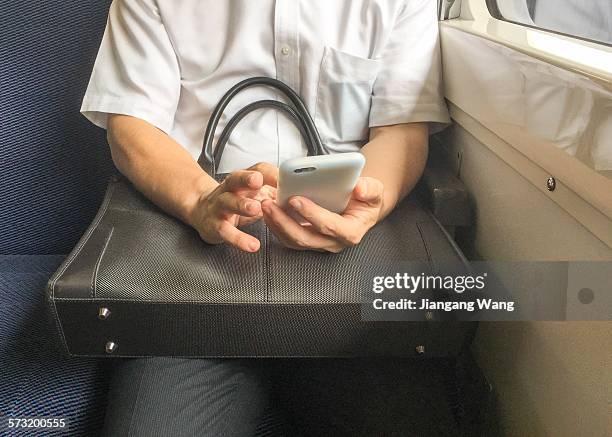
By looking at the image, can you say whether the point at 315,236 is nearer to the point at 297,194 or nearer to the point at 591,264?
the point at 297,194

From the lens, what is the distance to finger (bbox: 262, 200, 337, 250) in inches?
27.0

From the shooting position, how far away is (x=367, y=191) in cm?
72

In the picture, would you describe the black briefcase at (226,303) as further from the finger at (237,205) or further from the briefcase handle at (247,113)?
the briefcase handle at (247,113)

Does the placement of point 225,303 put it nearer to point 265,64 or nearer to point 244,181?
point 244,181

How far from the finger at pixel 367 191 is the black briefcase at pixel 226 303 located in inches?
2.9

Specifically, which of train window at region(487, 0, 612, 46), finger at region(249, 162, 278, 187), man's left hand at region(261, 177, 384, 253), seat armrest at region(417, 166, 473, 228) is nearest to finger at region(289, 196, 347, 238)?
man's left hand at region(261, 177, 384, 253)

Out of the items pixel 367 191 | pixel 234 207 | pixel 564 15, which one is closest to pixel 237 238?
pixel 234 207

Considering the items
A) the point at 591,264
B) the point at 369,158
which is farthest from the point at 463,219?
the point at 591,264

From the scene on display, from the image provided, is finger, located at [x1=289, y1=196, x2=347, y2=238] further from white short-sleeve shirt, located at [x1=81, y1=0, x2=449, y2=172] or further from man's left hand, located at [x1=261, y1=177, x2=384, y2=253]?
white short-sleeve shirt, located at [x1=81, y1=0, x2=449, y2=172]

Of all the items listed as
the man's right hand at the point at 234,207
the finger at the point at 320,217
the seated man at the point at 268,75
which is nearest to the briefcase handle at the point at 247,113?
the seated man at the point at 268,75

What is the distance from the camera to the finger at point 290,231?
0.69m

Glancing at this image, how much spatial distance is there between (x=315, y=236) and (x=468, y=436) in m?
0.37

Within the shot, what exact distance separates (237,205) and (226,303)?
0.12 meters

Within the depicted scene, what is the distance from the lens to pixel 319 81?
3.21ft
